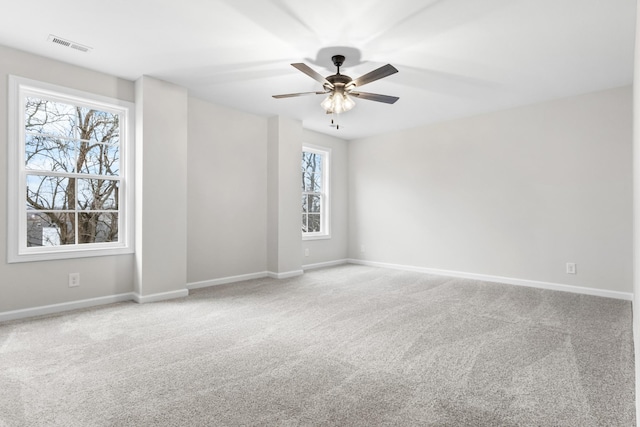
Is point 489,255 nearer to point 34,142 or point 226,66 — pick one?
point 226,66

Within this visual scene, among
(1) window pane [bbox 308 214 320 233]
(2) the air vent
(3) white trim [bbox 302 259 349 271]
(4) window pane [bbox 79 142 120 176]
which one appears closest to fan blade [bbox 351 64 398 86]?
(2) the air vent

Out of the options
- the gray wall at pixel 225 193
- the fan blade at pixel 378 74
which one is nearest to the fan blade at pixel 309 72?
the fan blade at pixel 378 74

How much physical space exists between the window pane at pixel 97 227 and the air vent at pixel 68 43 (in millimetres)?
1649

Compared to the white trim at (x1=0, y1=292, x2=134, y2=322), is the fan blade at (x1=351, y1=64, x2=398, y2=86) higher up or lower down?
higher up

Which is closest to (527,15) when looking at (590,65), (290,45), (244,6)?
(590,65)

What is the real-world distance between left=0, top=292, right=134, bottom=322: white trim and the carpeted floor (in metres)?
0.15

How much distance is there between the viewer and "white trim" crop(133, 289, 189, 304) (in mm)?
3850

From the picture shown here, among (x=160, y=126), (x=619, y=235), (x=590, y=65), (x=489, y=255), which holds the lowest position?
(x=489, y=255)

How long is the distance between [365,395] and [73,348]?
218cm

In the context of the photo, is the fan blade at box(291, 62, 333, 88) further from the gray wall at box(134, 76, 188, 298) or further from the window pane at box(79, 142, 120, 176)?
the window pane at box(79, 142, 120, 176)

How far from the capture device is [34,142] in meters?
3.44

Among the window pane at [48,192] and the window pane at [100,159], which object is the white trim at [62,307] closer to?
the window pane at [48,192]

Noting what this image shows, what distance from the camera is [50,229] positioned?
11.6 ft

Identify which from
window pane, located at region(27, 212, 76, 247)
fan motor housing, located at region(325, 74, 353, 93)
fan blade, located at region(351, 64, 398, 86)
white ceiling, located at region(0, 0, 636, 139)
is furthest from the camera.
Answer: window pane, located at region(27, 212, 76, 247)
